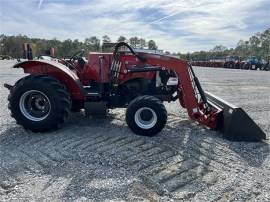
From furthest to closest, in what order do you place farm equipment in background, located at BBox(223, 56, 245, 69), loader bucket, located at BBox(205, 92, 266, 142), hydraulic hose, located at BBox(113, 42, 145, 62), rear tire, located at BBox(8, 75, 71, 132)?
1. farm equipment in background, located at BBox(223, 56, 245, 69)
2. hydraulic hose, located at BBox(113, 42, 145, 62)
3. rear tire, located at BBox(8, 75, 71, 132)
4. loader bucket, located at BBox(205, 92, 266, 142)

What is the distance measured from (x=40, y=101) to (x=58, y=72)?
2.12 feet

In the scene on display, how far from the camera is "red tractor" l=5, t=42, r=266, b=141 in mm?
5910

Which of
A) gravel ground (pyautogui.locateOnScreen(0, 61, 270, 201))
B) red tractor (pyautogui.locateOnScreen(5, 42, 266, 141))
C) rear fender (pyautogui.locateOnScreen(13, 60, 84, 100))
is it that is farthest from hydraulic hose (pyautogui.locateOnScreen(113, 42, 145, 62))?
gravel ground (pyautogui.locateOnScreen(0, 61, 270, 201))

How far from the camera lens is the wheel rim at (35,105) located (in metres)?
6.22

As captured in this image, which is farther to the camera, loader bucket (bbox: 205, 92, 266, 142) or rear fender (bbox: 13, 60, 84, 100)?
rear fender (bbox: 13, 60, 84, 100)

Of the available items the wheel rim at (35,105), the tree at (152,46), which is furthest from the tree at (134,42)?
the wheel rim at (35,105)

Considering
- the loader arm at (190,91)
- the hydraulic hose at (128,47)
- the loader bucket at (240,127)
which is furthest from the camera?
the hydraulic hose at (128,47)

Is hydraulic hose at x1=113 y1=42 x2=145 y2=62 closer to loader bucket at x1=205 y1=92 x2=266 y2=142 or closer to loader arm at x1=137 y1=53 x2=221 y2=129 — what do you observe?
loader arm at x1=137 y1=53 x2=221 y2=129

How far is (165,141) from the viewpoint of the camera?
5.70 metres

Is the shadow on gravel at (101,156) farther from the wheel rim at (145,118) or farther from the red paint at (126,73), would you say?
the red paint at (126,73)

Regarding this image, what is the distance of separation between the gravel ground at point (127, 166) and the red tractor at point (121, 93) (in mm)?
260

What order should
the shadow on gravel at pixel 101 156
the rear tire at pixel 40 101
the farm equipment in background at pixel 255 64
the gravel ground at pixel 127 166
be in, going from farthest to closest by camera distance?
the farm equipment in background at pixel 255 64 → the rear tire at pixel 40 101 → the shadow on gravel at pixel 101 156 → the gravel ground at pixel 127 166

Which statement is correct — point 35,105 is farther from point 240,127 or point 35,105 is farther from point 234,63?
point 234,63

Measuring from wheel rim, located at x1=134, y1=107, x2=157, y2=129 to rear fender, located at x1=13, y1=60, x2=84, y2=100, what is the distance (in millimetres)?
1295
